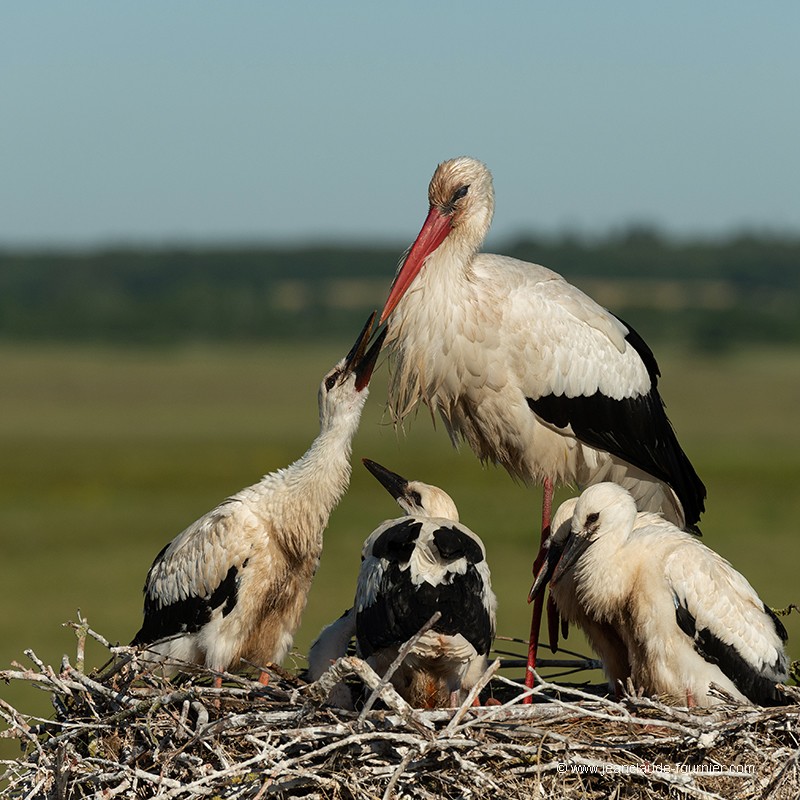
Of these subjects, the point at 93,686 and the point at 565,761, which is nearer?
the point at 565,761

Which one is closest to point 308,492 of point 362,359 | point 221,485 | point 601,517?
point 362,359

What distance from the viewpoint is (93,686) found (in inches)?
241

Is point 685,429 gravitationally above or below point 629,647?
below

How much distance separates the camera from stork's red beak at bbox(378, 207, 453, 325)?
7.53m

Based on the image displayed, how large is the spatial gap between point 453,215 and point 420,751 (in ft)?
10.1

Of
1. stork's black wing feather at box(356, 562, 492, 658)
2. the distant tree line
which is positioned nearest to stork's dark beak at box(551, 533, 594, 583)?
stork's black wing feather at box(356, 562, 492, 658)

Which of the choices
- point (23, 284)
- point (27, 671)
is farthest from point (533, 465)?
point (23, 284)

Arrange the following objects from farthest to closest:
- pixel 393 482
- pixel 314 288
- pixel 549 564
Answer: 1. pixel 314 288
2. pixel 393 482
3. pixel 549 564

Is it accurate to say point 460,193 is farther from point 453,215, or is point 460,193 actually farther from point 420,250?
point 420,250

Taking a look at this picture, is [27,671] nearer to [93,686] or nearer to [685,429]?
[93,686]

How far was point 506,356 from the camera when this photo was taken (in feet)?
24.8

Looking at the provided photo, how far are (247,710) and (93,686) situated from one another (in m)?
0.61

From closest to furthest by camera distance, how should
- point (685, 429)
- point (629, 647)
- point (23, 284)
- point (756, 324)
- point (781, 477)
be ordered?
point (629, 647)
point (781, 477)
point (685, 429)
point (756, 324)
point (23, 284)

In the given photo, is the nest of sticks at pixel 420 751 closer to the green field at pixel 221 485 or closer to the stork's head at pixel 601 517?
the stork's head at pixel 601 517
